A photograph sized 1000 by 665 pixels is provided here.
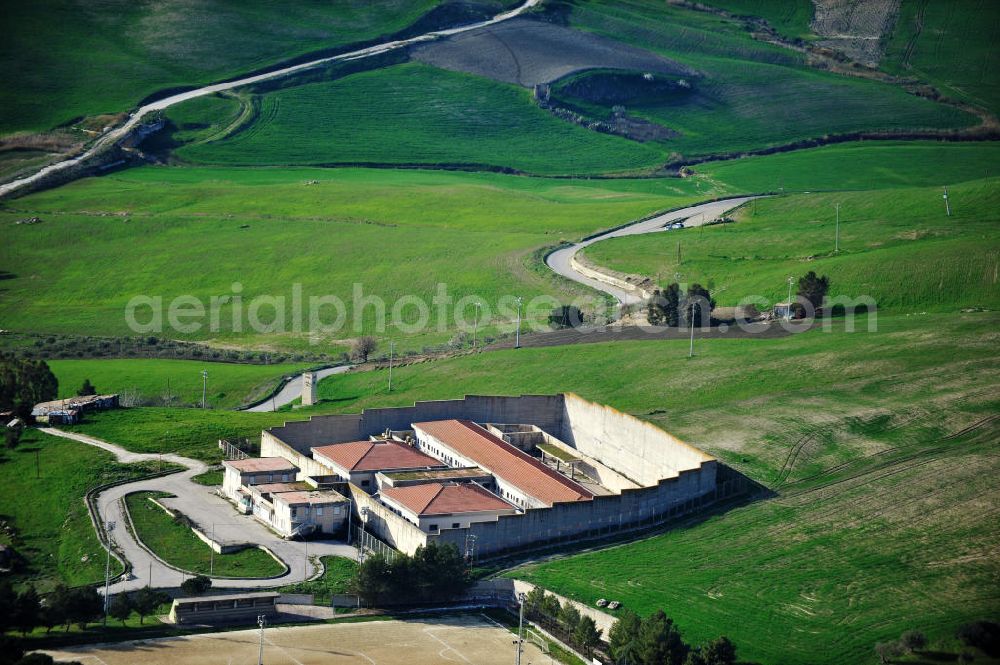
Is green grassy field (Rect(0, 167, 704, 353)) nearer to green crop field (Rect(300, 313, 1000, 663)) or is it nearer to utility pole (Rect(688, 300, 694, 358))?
utility pole (Rect(688, 300, 694, 358))

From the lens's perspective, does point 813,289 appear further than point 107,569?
Yes

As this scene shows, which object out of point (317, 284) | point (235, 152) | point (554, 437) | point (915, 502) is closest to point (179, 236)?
point (317, 284)

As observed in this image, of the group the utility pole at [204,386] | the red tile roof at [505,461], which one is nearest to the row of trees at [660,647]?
the red tile roof at [505,461]

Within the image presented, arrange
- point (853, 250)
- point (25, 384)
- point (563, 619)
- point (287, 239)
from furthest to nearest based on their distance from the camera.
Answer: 1. point (287, 239)
2. point (853, 250)
3. point (25, 384)
4. point (563, 619)

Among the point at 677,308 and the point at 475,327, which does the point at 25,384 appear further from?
the point at 677,308

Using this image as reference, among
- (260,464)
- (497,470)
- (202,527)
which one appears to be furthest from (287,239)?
(202,527)

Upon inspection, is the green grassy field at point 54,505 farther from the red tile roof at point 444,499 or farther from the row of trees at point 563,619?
the row of trees at point 563,619

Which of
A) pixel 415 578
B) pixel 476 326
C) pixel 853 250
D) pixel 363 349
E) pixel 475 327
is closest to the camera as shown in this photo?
pixel 415 578
